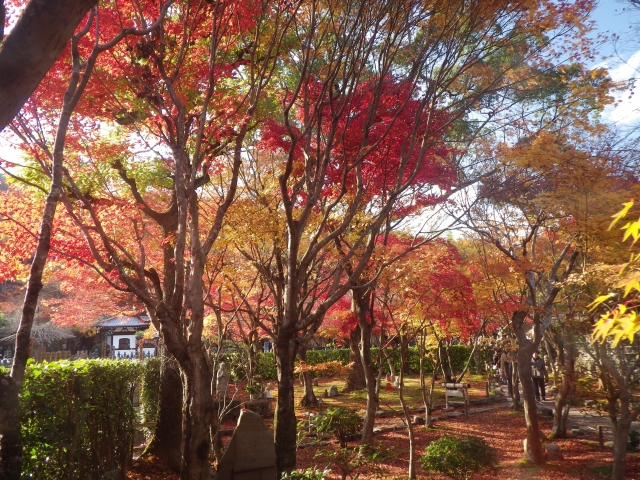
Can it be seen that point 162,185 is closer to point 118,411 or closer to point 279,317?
point 279,317

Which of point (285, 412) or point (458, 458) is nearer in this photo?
point (285, 412)

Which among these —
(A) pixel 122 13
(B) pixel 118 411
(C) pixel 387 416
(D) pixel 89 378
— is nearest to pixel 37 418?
(D) pixel 89 378

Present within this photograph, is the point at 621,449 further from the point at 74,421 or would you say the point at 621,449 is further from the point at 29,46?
the point at 29,46

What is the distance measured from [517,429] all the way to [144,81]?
12311mm

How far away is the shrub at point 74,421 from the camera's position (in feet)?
14.0

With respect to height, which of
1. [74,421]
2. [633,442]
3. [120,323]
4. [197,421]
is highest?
[120,323]

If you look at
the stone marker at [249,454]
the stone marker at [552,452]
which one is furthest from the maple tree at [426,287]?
the stone marker at [249,454]

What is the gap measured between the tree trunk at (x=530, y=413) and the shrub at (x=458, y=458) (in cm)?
272

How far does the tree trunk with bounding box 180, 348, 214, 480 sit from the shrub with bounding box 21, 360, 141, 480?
97 cm

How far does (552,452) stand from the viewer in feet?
32.0

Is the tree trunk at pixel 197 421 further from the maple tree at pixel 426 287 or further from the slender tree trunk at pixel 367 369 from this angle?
the maple tree at pixel 426 287

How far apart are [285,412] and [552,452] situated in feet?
22.0

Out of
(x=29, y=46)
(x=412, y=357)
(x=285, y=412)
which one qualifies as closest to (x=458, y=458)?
(x=285, y=412)

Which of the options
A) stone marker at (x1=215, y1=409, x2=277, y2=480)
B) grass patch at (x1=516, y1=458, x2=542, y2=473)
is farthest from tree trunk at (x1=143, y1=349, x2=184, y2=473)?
grass patch at (x1=516, y1=458, x2=542, y2=473)
